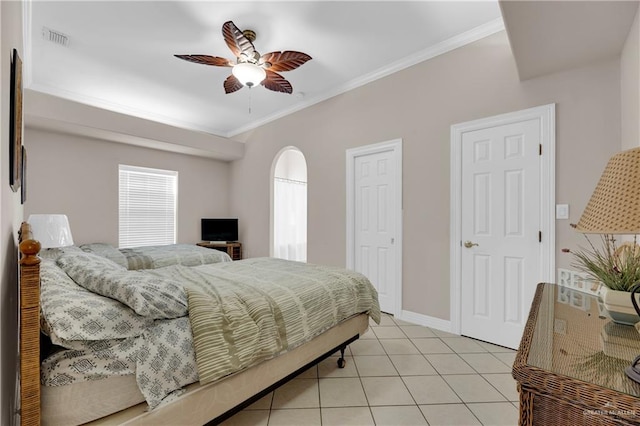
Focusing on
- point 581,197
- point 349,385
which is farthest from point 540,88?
point 349,385

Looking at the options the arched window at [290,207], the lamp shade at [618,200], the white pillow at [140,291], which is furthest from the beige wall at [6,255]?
the arched window at [290,207]

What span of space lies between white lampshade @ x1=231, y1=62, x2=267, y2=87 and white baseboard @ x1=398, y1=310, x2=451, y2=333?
9.91 feet

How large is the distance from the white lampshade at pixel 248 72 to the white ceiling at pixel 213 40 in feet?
1.38

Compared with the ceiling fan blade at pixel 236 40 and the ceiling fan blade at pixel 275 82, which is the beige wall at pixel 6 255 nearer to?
the ceiling fan blade at pixel 236 40

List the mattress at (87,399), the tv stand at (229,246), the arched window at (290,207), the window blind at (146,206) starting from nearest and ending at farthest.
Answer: the mattress at (87,399), the window blind at (146,206), the tv stand at (229,246), the arched window at (290,207)

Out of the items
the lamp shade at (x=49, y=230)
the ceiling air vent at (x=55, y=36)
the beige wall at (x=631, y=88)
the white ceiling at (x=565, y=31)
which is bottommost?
the lamp shade at (x=49, y=230)

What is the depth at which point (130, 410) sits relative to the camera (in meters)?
1.17

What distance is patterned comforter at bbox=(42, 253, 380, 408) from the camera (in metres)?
1.08

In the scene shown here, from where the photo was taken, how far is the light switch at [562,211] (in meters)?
2.37

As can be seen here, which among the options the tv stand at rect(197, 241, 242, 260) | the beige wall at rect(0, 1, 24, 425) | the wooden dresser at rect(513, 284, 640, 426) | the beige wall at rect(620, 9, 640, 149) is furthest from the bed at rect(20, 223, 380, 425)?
the tv stand at rect(197, 241, 242, 260)

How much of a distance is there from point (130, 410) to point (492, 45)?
379cm

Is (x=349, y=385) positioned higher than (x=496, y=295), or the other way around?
(x=496, y=295)

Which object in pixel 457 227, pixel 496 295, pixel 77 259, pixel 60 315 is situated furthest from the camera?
pixel 457 227

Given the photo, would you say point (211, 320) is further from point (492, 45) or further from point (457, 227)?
point (492, 45)
